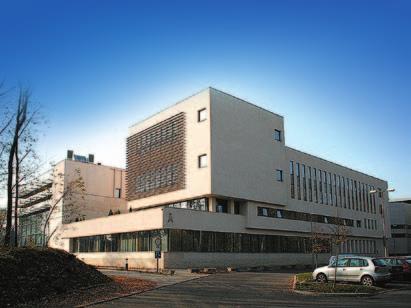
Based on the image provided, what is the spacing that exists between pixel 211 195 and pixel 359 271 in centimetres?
2087

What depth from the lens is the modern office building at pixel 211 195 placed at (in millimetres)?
42250

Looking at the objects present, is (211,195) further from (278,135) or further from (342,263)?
(342,263)

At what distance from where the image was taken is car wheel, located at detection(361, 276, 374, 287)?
24406mm

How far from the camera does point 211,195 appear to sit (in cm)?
4438

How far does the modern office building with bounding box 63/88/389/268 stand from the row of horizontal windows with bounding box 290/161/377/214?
24cm

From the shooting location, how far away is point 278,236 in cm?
5181

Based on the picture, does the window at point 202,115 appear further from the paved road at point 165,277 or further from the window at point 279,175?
the paved road at point 165,277

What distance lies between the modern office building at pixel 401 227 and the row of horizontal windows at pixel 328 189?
961 inches

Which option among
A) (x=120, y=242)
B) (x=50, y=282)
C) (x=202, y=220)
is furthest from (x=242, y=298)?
(x=120, y=242)

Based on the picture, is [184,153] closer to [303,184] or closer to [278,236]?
[278,236]

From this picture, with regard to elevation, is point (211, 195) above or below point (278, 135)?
below

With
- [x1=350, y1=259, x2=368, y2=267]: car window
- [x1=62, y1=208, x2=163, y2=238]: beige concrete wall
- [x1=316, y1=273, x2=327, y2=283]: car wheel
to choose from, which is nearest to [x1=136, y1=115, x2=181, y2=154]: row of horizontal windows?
[x1=62, y1=208, x2=163, y2=238]: beige concrete wall

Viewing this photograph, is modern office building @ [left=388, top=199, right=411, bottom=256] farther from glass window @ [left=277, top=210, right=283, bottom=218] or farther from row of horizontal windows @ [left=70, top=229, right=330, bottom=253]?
glass window @ [left=277, top=210, right=283, bottom=218]

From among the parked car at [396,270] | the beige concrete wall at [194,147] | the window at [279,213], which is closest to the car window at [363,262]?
the parked car at [396,270]
